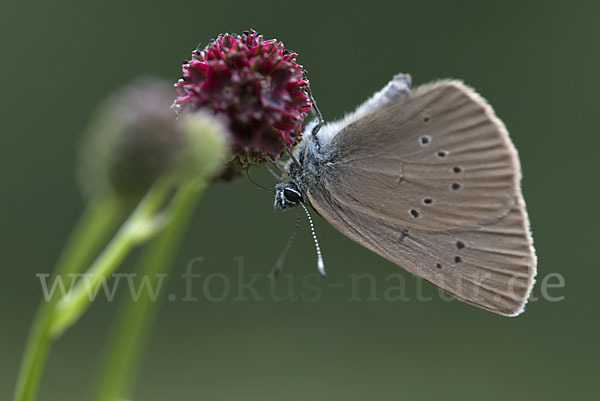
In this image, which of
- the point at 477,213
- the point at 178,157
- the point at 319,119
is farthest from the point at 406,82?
the point at 178,157

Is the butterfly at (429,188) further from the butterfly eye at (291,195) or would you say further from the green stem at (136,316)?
the green stem at (136,316)

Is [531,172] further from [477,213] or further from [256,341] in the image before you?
[477,213]

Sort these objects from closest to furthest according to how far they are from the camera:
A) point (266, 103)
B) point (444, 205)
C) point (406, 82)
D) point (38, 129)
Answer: point (266, 103)
point (406, 82)
point (444, 205)
point (38, 129)

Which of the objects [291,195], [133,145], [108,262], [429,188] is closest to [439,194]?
[429,188]

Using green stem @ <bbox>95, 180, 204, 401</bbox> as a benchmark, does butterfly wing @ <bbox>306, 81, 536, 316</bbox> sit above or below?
above

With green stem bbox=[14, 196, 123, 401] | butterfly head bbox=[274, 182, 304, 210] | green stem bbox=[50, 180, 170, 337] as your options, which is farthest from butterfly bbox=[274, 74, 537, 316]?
green stem bbox=[14, 196, 123, 401]

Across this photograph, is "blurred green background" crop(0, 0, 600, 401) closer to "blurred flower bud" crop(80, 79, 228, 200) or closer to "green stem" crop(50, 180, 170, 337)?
"green stem" crop(50, 180, 170, 337)

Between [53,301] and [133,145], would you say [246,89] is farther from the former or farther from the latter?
[53,301]
